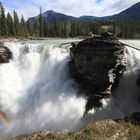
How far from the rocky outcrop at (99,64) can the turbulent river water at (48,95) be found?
34.5 inches

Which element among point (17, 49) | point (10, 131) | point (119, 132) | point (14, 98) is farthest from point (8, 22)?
point (119, 132)

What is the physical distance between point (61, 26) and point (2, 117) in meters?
80.1

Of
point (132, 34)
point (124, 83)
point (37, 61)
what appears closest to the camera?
point (124, 83)

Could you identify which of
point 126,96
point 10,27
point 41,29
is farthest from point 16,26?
point 126,96

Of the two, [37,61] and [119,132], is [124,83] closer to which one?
[37,61]

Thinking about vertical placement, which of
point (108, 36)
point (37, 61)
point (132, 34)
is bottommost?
point (132, 34)

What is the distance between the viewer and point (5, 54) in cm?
3603

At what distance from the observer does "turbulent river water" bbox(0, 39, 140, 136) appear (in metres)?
25.3

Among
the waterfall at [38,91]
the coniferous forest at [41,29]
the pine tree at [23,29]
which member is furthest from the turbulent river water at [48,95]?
the pine tree at [23,29]

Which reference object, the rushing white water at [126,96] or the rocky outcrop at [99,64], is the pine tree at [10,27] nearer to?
the rocky outcrop at [99,64]

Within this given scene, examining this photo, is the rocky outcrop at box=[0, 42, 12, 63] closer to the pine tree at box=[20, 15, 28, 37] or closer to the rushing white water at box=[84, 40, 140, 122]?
the rushing white water at box=[84, 40, 140, 122]

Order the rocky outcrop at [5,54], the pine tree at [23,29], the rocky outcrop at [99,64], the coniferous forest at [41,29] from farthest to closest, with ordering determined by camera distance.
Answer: the pine tree at [23,29] < the coniferous forest at [41,29] < the rocky outcrop at [5,54] < the rocky outcrop at [99,64]

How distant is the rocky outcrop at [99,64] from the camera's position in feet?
88.3

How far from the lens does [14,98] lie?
29562 millimetres
